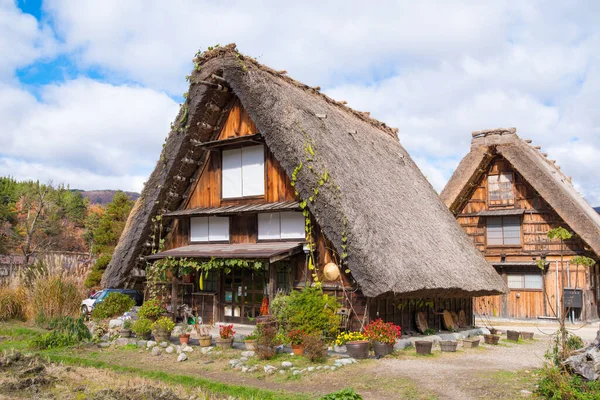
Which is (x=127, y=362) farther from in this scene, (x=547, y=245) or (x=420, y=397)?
(x=547, y=245)

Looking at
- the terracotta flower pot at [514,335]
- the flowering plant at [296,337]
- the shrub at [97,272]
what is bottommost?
the terracotta flower pot at [514,335]

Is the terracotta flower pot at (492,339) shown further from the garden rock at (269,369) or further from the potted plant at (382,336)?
the garden rock at (269,369)

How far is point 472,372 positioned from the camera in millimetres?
10977

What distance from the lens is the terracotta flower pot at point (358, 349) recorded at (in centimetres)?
1230

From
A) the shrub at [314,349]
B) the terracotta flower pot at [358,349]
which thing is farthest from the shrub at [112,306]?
the terracotta flower pot at [358,349]

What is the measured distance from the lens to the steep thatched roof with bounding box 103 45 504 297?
13.8 metres

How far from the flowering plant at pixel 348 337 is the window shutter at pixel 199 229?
6233 mm

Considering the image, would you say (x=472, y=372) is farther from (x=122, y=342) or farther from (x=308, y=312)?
(x=122, y=342)

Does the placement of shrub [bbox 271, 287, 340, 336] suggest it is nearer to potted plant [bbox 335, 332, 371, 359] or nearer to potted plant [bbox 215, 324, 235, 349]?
potted plant [bbox 335, 332, 371, 359]

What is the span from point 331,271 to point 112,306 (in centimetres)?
791

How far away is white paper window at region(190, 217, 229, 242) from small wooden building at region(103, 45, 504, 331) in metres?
0.04

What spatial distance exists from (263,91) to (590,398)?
1096 cm

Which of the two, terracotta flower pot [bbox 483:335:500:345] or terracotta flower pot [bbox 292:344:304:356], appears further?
terracotta flower pot [bbox 483:335:500:345]

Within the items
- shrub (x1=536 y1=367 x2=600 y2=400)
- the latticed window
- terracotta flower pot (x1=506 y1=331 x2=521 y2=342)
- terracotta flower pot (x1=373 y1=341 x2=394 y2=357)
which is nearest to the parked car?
terracotta flower pot (x1=373 y1=341 x2=394 y2=357)
